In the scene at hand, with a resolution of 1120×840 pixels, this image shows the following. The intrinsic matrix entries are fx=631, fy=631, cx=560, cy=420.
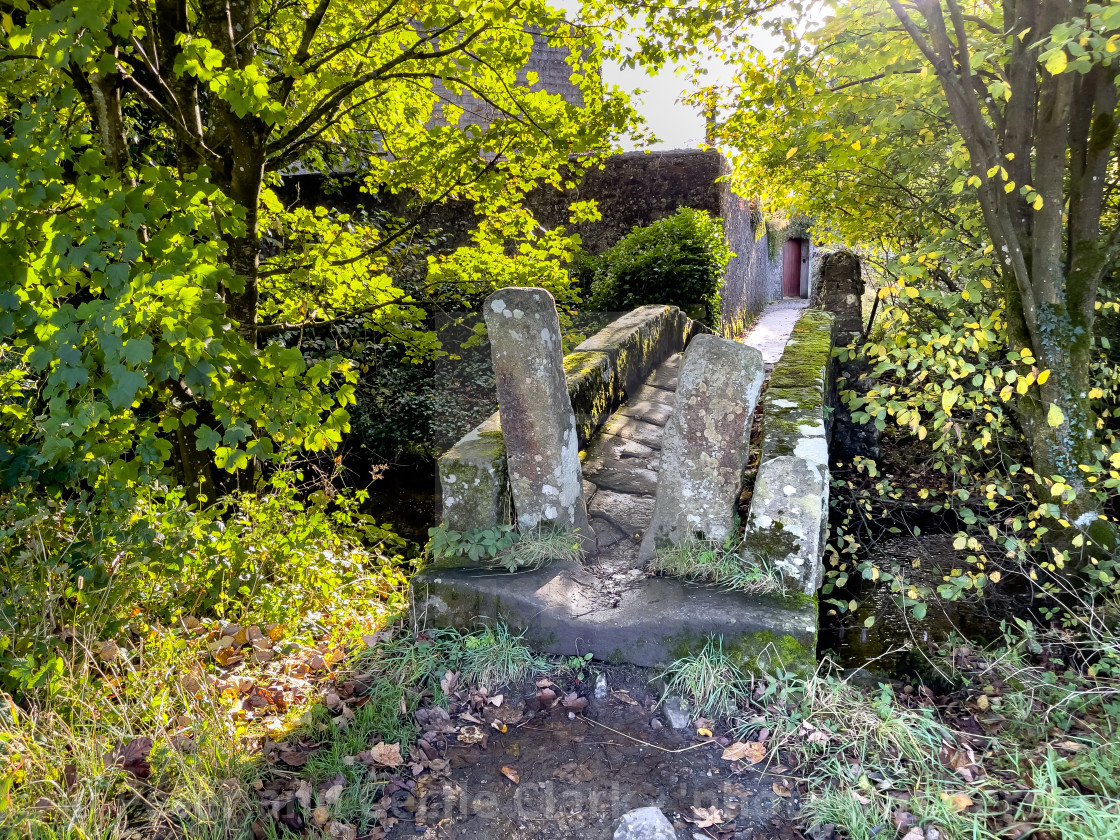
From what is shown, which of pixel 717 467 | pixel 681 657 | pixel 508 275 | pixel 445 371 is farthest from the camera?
pixel 445 371

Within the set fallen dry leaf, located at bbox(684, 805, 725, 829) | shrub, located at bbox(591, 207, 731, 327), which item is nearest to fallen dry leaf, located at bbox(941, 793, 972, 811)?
fallen dry leaf, located at bbox(684, 805, 725, 829)

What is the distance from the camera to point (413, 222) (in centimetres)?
494

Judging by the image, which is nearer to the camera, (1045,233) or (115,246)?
(115,246)

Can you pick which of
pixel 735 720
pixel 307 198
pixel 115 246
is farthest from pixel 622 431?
pixel 307 198

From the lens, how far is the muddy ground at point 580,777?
2203 mm

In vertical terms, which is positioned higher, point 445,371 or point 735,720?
point 445,371

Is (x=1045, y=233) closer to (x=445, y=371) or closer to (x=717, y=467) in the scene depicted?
(x=717, y=467)

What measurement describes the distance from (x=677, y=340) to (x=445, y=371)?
353 cm

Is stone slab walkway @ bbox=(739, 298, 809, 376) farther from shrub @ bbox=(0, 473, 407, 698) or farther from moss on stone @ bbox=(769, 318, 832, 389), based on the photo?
shrub @ bbox=(0, 473, 407, 698)

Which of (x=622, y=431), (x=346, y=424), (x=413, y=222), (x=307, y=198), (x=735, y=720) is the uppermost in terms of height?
(x=307, y=198)

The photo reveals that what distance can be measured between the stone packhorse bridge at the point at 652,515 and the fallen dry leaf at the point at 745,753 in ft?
1.13

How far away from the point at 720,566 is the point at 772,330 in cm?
1059

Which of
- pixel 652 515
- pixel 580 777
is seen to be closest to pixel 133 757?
pixel 580 777

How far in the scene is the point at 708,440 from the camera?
3.11 meters
